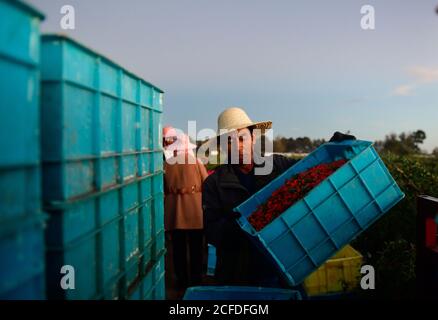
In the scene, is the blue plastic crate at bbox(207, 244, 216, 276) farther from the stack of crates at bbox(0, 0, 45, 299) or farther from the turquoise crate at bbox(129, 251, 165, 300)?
the stack of crates at bbox(0, 0, 45, 299)

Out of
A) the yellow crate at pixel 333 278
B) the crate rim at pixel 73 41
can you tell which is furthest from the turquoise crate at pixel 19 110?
the yellow crate at pixel 333 278

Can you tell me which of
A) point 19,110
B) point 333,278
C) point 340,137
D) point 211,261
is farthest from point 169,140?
point 19,110

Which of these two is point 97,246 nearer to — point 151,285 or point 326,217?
point 151,285

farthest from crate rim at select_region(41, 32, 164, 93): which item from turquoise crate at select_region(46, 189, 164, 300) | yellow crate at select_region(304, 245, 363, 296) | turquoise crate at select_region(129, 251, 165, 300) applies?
yellow crate at select_region(304, 245, 363, 296)

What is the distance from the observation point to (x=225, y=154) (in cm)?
397

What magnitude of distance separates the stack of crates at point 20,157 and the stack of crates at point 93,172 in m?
0.19

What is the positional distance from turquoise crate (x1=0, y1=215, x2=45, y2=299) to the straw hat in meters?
2.53

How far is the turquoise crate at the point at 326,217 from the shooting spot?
3.46 meters

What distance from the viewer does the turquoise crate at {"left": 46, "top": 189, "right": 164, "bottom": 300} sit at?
1.87 meters

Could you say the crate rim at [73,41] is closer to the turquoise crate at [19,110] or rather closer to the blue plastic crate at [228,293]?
the turquoise crate at [19,110]

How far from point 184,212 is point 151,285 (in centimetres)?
215

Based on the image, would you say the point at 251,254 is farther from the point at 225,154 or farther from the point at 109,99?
the point at 109,99
